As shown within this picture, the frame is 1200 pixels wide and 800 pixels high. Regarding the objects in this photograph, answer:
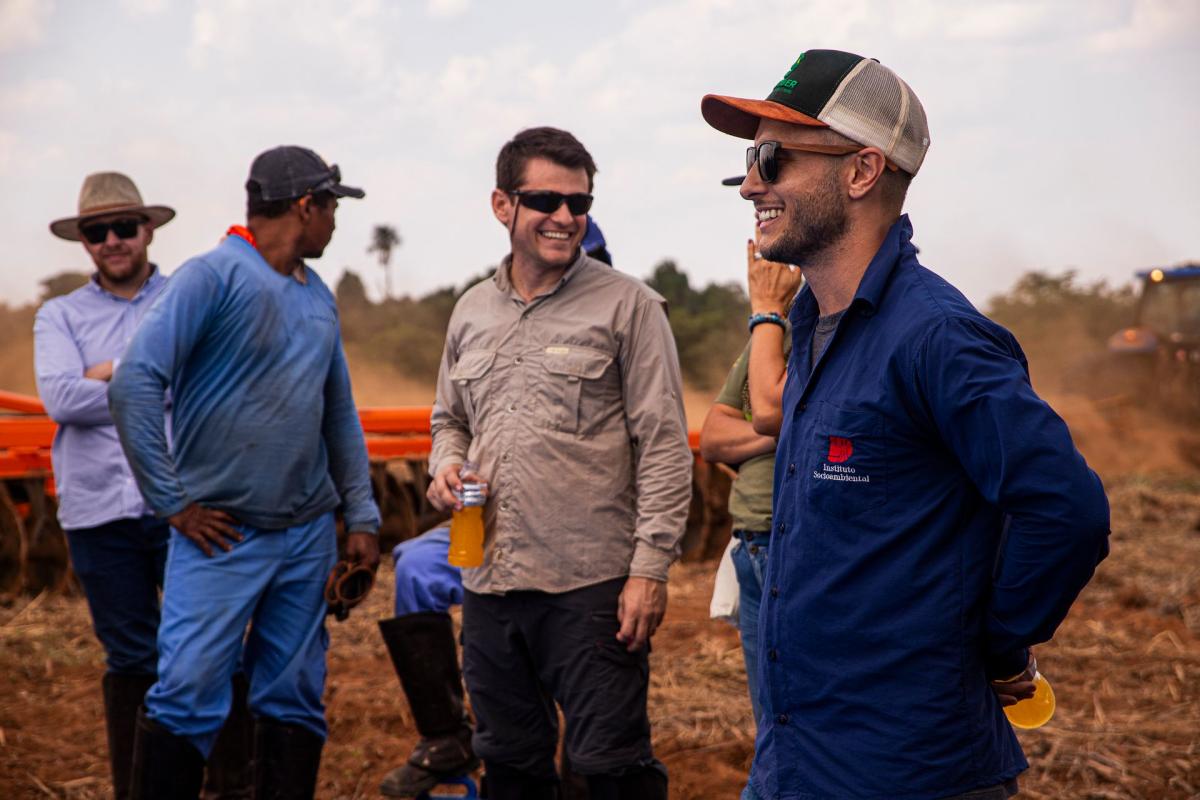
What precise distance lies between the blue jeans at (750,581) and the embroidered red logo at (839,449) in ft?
3.83

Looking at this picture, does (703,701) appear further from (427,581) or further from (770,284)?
(770,284)

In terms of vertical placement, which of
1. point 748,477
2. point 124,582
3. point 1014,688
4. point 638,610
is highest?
point 748,477

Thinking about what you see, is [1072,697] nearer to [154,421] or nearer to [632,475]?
[632,475]

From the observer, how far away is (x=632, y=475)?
3.58 m

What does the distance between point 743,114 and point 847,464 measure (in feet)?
2.46

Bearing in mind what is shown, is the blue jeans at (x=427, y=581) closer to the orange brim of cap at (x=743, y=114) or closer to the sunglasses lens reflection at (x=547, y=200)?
the sunglasses lens reflection at (x=547, y=200)

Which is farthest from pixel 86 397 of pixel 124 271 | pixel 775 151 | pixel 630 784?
pixel 775 151

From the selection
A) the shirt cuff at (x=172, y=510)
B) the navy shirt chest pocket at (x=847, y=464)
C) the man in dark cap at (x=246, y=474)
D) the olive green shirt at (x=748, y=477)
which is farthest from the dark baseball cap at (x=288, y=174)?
the navy shirt chest pocket at (x=847, y=464)

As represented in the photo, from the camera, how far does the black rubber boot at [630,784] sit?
134 inches

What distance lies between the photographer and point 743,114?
7.89 ft

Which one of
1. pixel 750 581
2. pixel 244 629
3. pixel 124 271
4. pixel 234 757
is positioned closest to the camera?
pixel 750 581

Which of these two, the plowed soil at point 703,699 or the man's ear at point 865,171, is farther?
the plowed soil at point 703,699

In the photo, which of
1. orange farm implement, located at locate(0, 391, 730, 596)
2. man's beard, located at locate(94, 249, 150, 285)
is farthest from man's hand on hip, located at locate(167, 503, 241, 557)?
orange farm implement, located at locate(0, 391, 730, 596)

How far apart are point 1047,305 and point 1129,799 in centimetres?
2906
